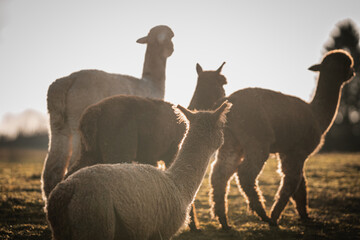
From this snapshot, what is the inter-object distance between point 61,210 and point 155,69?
19.6ft

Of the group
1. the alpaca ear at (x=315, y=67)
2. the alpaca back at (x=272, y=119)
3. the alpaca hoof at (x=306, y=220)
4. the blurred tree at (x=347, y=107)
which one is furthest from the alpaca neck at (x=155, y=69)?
the blurred tree at (x=347, y=107)

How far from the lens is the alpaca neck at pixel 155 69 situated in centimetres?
794

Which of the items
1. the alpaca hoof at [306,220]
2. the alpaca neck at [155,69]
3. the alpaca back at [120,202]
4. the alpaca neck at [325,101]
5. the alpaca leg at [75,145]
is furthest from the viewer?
the alpaca neck at [155,69]

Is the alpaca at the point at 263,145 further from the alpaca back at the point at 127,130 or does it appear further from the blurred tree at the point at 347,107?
the blurred tree at the point at 347,107

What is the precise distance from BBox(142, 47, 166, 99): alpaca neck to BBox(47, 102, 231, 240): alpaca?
15.3 ft

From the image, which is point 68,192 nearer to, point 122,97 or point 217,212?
point 122,97

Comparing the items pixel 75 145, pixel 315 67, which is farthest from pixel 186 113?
pixel 315 67

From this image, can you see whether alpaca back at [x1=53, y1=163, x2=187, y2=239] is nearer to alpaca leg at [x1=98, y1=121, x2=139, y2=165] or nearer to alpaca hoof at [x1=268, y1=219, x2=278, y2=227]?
alpaca leg at [x1=98, y1=121, x2=139, y2=165]

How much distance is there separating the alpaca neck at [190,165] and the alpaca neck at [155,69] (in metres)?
4.61

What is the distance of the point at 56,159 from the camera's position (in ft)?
18.5

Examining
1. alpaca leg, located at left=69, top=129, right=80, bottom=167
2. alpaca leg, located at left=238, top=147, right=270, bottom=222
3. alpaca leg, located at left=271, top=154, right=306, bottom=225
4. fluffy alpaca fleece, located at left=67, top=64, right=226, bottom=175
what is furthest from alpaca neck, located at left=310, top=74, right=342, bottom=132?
alpaca leg, located at left=69, top=129, right=80, bottom=167

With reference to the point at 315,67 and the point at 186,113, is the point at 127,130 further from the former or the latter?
the point at 315,67

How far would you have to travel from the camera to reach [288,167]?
569 cm

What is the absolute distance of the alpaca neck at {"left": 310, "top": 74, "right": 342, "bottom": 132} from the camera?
6.36 m
